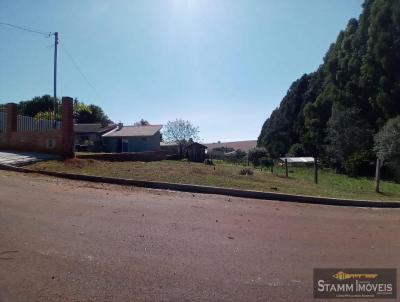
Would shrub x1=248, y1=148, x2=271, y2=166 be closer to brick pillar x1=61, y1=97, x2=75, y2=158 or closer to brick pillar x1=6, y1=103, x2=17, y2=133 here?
brick pillar x1=6, y1=103, x2=17, y2=133

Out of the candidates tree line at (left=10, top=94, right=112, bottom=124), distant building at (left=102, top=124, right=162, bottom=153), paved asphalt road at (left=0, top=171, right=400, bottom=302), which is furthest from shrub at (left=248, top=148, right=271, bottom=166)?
paved asphalt road at (left=0, top=171, right=400, bottom=302)

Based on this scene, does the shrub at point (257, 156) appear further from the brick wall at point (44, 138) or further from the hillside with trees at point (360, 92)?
the brick wall at point (44, 138)

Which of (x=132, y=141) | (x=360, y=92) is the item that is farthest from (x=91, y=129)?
(x=360, y=92)

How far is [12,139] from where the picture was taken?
21.4 metres

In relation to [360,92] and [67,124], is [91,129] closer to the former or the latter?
[360,92]

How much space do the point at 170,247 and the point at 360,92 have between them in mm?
43198

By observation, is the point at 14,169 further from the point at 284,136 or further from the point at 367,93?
the point at 284,136

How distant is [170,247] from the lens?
20.1 feet

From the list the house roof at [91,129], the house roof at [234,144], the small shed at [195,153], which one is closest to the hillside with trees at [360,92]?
the small shed at [195,153]

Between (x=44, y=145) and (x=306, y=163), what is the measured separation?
42.5 meters

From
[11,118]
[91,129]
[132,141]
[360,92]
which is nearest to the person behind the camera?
[11,118]

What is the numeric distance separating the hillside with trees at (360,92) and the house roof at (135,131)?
19.7m

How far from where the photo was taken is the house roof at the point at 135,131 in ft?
155

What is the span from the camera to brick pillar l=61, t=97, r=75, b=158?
62.7ft
